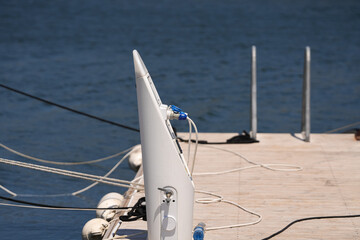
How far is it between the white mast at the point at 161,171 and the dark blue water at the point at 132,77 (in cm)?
313

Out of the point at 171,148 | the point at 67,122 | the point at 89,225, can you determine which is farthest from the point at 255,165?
the point at 67,122

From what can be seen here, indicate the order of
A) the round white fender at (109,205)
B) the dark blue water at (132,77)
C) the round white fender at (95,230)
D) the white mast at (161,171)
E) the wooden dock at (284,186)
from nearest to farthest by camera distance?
the white mast at (161,171)
the wooden dock at (284,186)
the round white fender at (95,230)
the round white fender at (109,205)
the dark blue water at (132,77)

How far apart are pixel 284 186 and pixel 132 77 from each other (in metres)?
→ 11.3

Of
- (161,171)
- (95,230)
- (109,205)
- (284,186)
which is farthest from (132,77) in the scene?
(161,171)

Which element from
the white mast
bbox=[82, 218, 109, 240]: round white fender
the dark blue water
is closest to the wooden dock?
bbox=[82, 218, 109, 240]: round white fender

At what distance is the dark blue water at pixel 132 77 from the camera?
1054 cm

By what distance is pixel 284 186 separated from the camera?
6125mm

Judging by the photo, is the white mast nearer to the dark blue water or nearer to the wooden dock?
the wooden dock

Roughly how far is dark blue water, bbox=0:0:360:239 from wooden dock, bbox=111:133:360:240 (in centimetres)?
199

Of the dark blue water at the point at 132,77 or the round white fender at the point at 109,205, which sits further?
the dark blue water at the point at 132,77

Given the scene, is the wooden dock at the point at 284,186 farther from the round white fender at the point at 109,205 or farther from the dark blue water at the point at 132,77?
Result: the dark blue water at the point at 132,77

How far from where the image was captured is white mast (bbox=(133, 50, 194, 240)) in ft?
13.8

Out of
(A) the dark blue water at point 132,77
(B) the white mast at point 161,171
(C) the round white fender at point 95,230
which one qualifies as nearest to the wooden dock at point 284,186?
(C) the round white fender at point 95,230

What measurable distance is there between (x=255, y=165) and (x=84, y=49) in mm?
15094
